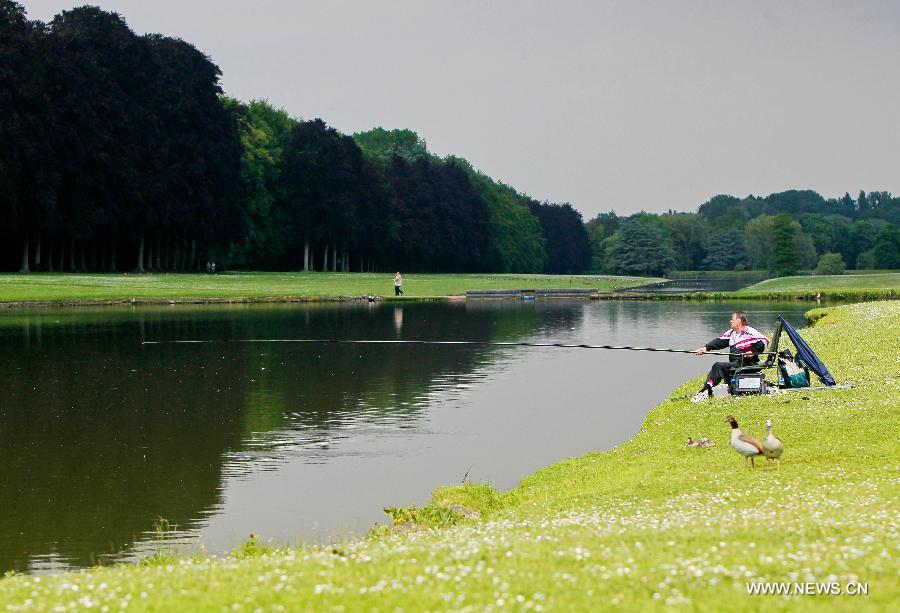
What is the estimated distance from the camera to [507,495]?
18.9m

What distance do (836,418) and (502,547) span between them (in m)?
12.1

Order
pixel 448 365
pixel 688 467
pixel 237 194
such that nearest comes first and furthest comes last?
pixel 688 467, pixel 448 365, pixel 237 194

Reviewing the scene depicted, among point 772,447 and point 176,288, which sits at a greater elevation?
point 176,288

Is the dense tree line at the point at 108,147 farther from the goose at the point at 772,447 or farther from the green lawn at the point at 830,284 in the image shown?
the goose at the point at 772,447

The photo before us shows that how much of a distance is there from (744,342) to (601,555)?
15558 mm

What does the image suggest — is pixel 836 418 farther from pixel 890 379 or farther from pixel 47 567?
pixel 47 567

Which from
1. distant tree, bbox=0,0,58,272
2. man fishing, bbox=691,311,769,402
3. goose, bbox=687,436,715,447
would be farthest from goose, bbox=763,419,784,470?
distant tree, bbox=0,0,58,272

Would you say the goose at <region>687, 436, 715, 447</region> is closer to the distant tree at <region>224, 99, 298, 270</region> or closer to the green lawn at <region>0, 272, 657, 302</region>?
the green lawn at <region>0, 272, 657, 302</region>

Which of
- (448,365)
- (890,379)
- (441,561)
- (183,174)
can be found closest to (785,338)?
(448,365)

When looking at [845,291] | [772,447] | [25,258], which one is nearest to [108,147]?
[25,258]

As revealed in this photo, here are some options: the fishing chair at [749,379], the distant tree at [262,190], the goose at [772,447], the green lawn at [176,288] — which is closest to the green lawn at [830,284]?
the green lawn at [176,288]

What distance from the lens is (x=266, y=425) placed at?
26797mm

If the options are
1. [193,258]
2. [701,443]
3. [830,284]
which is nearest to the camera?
[701,443]

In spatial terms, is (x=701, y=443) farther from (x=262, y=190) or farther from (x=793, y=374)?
(x=262, y=190)
